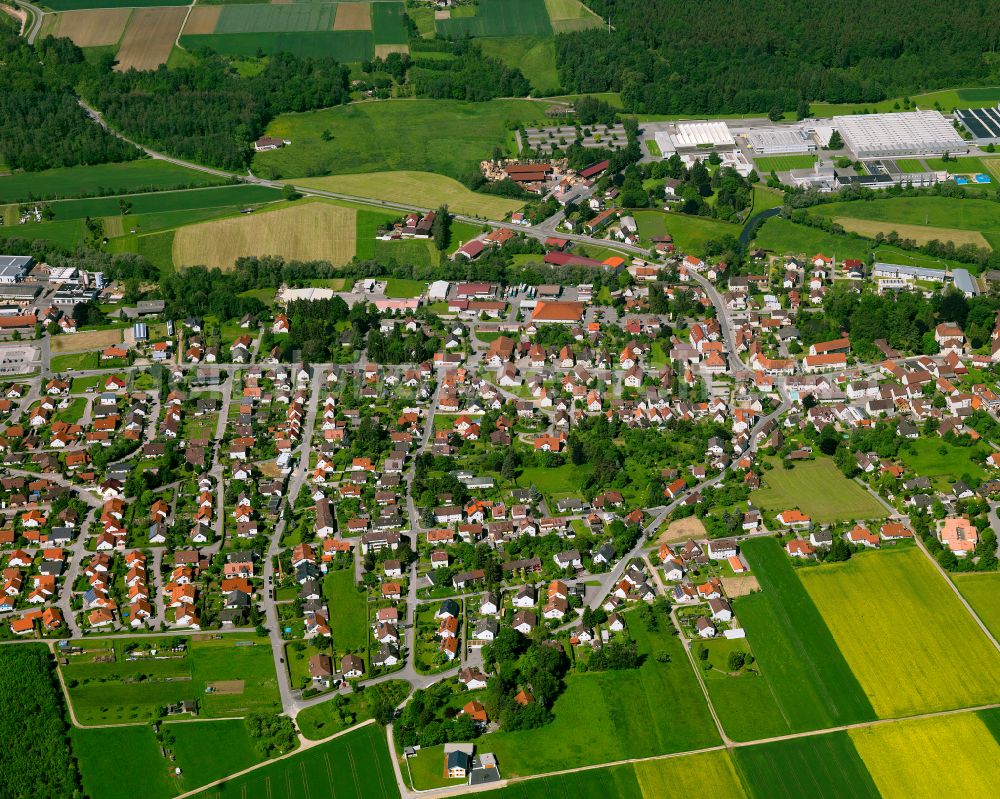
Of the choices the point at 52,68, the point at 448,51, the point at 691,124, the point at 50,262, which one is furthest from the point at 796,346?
the point at 52,68

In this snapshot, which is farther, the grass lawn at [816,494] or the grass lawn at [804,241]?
the grass lawn at [804,241]

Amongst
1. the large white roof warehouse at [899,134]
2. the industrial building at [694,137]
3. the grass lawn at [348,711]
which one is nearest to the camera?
the grass lawn at [348,711]

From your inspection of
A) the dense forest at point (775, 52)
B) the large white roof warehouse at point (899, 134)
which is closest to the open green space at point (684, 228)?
the large white roof warehouse at point (899, 134)

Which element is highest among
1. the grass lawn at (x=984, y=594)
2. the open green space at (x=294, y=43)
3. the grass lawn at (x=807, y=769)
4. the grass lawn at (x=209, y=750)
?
the open green space at (x=294, y=43)

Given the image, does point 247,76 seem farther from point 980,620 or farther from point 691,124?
point 980,620

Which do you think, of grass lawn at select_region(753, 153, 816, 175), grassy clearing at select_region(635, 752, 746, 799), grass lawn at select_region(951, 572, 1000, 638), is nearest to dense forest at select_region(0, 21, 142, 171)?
grass lawn at select_region(753, 153, 816, 175)

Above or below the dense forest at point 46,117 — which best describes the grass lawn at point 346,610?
below

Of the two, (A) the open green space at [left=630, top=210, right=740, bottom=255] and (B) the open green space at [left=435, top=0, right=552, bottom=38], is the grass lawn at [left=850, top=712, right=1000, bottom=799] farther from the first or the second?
(B) the open green space at [left=435, top=0, right=552, bottom=38]

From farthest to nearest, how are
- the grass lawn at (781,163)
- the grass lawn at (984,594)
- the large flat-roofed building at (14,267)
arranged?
the grass lawn at (781,163), the large flat-roofed building at (14,267), the grass lawn at (984,594)

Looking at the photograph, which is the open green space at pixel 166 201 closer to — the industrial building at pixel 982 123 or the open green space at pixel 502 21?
the open green space at pixel 502 21
